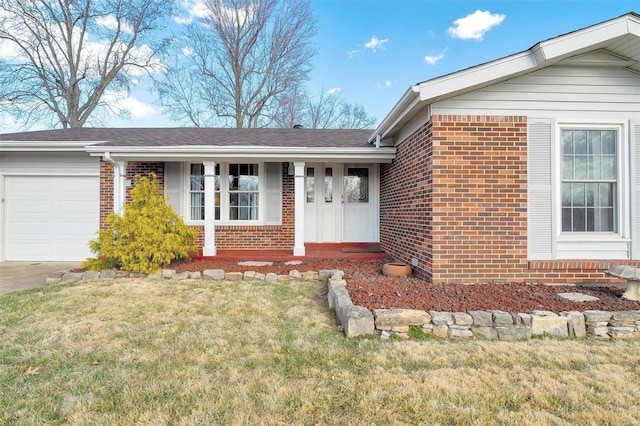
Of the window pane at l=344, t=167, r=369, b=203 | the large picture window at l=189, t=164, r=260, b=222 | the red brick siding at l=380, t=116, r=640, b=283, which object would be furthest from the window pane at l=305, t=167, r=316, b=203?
the red brick siding at l=380, t=116, r=640, b=283

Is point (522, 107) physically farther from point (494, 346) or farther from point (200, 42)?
point (200, 42)

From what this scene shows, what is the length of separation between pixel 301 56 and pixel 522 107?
16.9 meters

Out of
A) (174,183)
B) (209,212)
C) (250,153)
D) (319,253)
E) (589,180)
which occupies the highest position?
(250,153)

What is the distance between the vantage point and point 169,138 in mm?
8320

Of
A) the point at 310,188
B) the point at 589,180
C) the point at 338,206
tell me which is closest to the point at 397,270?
the point at 589,180

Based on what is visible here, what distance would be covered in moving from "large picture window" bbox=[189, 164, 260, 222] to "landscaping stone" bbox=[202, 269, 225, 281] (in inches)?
95.8

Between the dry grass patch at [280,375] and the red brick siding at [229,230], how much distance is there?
407 centimetres

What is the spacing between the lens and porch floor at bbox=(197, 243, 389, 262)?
6.88m

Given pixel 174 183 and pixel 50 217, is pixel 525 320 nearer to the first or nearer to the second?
pixel 174 183

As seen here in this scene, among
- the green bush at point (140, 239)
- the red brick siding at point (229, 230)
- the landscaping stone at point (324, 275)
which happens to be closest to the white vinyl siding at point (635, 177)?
the landscaping stone at point (324, 275)

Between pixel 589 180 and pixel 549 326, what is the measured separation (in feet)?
8.87

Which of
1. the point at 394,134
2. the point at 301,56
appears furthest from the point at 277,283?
the point at 301,56

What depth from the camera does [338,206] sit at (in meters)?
8.27

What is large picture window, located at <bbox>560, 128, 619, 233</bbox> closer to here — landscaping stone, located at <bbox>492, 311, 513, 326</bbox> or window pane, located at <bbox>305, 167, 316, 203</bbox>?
landscaping stone, located at <bbox>492, 311, 513, 326</bbox>
